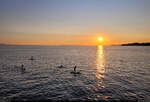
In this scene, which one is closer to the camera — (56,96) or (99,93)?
(56,96)

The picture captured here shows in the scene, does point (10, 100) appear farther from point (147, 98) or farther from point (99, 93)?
point (147, 98)

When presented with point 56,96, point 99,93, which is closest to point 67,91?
point 56,96

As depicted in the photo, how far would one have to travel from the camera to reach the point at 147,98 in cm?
1280

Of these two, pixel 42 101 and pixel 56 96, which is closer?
pixel 42 101

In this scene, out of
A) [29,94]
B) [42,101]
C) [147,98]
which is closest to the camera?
[42,101]

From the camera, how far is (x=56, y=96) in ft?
43.8

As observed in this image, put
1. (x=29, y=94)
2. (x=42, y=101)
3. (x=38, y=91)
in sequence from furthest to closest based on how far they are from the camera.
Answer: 1. (x=38, y=91)
2. (x=29, y=94)
3. (x=42, y=101)

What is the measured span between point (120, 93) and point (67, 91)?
705 cm

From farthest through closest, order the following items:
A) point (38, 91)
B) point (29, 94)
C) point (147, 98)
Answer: point (38, 91) → point (29, 94) → point (147, 98)

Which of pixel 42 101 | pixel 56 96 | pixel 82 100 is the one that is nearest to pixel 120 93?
pixel 82 100

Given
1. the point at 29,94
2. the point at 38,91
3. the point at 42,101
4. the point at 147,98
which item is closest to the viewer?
the point at 42,101

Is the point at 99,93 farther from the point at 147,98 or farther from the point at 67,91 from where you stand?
the point at 147,98

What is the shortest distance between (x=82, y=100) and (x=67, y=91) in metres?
3.17

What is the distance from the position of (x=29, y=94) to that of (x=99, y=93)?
899cm
